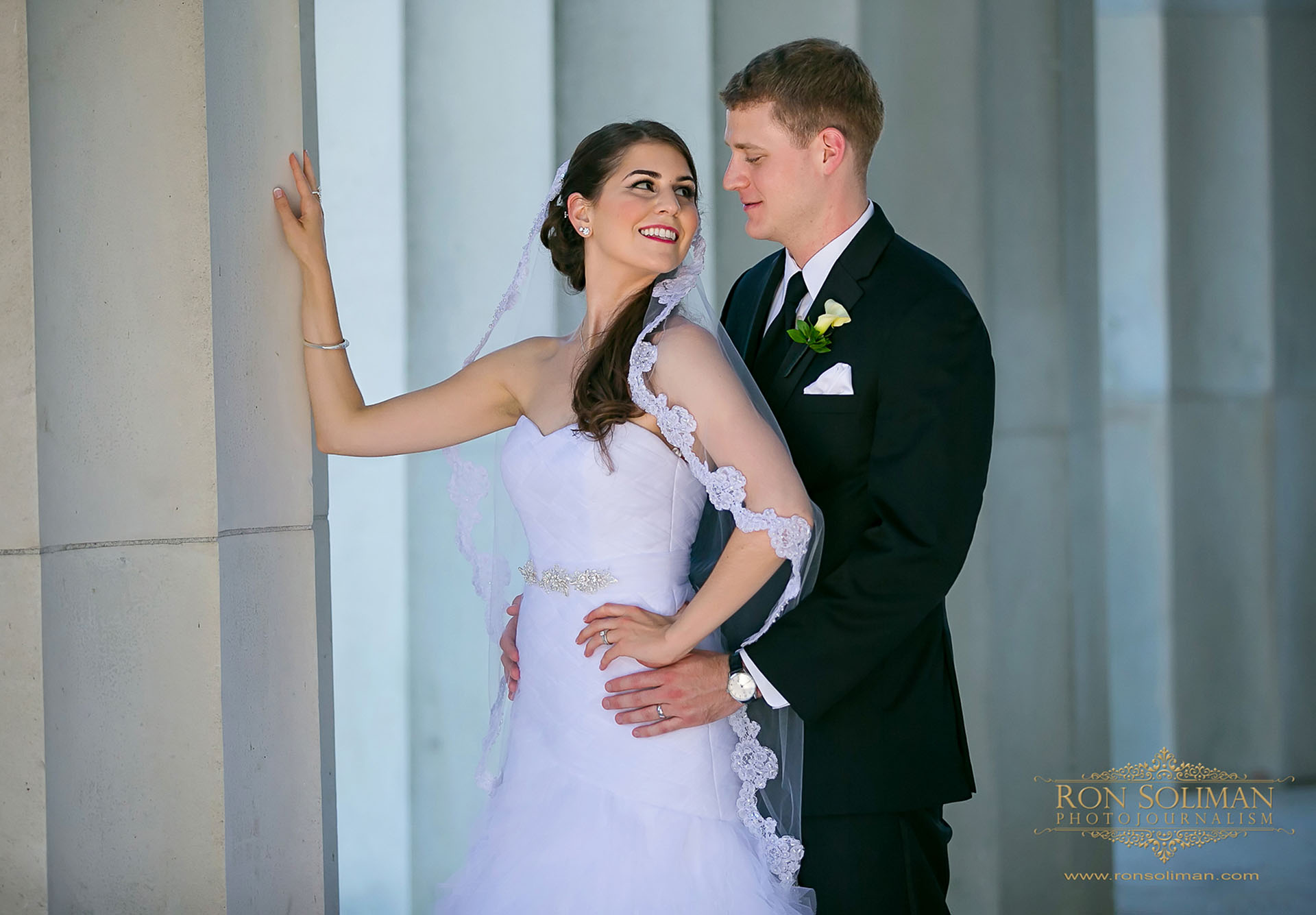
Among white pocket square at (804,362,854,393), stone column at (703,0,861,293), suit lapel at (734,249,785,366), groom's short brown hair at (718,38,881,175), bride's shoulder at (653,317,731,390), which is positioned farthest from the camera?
stone column at (703,0,861,293)

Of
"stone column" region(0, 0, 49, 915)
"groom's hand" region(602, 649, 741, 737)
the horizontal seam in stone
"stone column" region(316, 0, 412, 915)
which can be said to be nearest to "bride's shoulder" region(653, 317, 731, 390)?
"groom's hand" region(602, 649, 741, 737)

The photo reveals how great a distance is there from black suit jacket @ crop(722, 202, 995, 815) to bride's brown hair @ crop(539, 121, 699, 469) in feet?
1.09

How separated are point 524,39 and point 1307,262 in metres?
3.32

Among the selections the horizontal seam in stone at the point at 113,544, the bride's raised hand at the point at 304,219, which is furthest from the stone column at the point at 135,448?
the bride's raised hand at the point at 304,219

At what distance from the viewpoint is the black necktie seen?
231cm

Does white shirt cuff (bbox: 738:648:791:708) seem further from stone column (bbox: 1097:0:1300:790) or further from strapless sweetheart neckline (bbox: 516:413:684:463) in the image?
stone column (bbox: 1097:0:1300:790)

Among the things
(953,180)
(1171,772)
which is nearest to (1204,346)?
(953,180)

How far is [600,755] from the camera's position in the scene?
2.02 metres

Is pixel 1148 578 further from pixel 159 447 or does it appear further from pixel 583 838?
pixel 159 447

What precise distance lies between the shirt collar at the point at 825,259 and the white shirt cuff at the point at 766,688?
0.75 metres

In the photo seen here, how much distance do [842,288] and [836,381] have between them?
0.21 m

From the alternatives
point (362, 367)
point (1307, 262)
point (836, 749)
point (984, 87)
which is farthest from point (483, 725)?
point (1307, 262)

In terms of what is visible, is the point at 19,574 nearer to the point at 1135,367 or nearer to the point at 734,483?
the point at 734,483

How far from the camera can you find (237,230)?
6.71 feet
